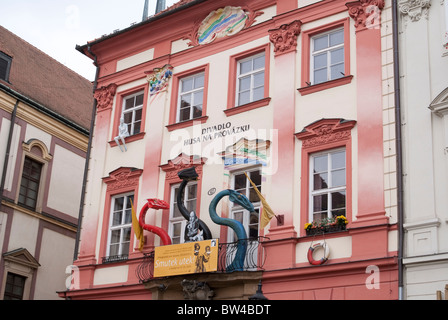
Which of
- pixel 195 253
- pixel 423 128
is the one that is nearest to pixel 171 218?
pixel 195 253

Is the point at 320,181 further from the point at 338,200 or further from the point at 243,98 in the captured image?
the point at 243,98

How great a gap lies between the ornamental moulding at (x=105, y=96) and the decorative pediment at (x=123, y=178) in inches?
88.0

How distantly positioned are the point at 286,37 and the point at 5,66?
11.9 m

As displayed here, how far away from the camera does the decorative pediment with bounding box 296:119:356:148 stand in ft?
50.2

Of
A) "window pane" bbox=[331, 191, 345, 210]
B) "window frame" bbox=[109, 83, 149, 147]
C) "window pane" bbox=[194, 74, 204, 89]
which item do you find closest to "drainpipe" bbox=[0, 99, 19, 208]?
"window frame" bbox=[109, 83, 149, 147]

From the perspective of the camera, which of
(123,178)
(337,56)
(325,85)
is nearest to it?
(325,85)

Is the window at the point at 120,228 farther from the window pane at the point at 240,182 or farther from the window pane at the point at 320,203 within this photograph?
the window pane at the point at 320,203

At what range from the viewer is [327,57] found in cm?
1653

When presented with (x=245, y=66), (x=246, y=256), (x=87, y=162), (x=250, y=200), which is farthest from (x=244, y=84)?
(x=87, y=162)

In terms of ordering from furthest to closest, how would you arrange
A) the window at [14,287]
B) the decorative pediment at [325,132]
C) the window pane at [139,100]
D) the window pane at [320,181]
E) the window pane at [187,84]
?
1. the window at [14,287]
2. the window pane at [139,100]
3. the window pane at [187,84]
4. the window pane at [320,181]
5. the decorative pediment at [325,132]

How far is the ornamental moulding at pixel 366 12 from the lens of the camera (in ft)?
51.6

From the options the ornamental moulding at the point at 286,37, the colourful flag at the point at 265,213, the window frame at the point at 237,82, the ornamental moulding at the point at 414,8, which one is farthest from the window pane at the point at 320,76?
the colourful flag at the point at 265,213
